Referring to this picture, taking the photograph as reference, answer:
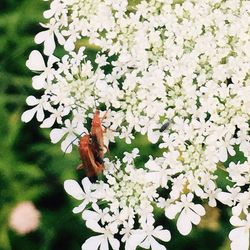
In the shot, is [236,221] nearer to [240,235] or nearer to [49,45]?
[240,235]

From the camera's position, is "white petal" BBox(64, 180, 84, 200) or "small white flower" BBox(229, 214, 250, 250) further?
"white petal" BBox(64, 180, 84, 200)

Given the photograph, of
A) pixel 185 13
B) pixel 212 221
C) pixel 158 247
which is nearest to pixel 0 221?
pixel 212 221

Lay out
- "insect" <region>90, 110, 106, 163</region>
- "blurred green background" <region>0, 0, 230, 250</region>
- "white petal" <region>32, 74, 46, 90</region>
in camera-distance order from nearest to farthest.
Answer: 1. "insect" <region>90, 110, 106, 163</region>
2. "white petal" <region>32, 74, 46, 90</region>
3. "blurred green background" <region>0, 0, 230, 250</region>

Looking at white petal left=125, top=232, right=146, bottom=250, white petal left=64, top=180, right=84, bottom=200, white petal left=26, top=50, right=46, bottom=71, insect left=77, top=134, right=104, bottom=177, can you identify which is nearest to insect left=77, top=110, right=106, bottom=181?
insect left=77, top=134, right=104, bottom=177

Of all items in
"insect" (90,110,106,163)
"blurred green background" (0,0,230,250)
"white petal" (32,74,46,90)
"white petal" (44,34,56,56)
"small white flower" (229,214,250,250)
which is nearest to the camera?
"small white flower" (229,214,250,250)

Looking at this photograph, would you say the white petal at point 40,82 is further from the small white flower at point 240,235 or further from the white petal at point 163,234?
the small white flower at point 240,235

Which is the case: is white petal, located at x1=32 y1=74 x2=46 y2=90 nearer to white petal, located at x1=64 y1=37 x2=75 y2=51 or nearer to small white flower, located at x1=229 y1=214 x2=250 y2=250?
white petal, located at x1=64 y1=37 x2=75 y2=51

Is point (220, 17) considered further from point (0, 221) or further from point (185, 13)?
point (0, 221)

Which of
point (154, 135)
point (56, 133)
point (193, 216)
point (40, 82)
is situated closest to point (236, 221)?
point (193, 216)
